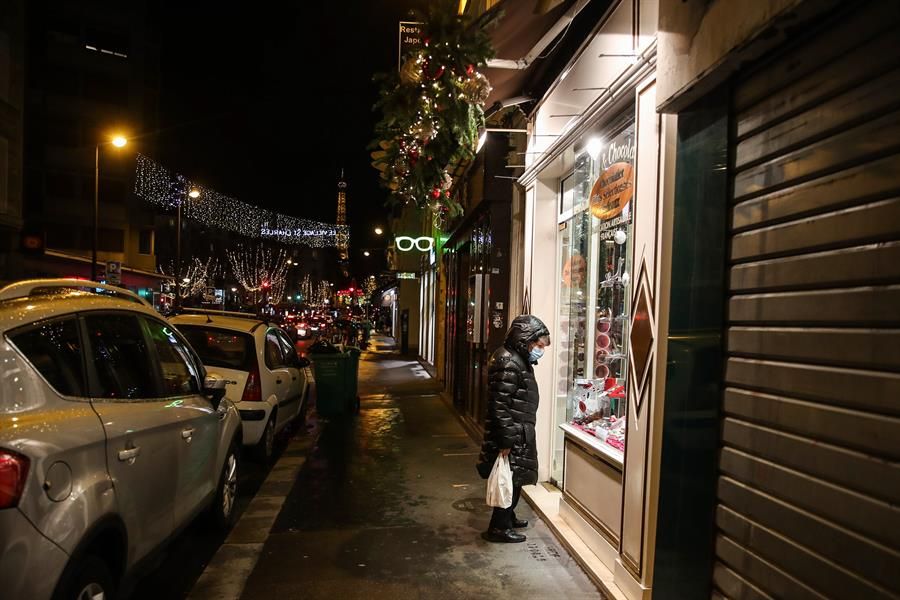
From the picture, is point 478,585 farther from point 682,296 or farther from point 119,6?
point 119,6

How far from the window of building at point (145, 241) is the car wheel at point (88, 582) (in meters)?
41.3

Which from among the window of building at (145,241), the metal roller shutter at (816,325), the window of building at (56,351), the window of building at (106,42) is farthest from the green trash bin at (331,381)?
the window of building at (106,42)

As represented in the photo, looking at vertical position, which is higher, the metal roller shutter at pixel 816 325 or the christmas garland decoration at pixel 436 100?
the christmas garland decoration at pixel 436 100

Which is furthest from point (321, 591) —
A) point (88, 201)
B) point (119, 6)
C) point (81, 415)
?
point (119, 6)

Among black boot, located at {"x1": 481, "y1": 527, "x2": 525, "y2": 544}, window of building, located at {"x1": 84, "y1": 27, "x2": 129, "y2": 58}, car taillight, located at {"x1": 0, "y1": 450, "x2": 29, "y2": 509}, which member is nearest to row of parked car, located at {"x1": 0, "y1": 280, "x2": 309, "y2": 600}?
car taillight, located at {"x1": 0, "y1": 450, "x2": 29, "y2": 509}

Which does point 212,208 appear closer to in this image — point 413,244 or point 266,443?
point 413,244

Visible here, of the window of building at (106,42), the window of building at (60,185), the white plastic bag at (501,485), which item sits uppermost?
the window of building at (106,42)

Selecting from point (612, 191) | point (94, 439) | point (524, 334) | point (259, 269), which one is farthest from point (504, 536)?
point (259, 269)

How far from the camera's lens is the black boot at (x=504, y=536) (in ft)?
17.5

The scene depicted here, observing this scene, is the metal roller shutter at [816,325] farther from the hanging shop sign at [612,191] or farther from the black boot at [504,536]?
the black boot at [504,536]

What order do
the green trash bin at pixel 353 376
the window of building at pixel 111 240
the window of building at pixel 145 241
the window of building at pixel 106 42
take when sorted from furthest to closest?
the window of building at pixel 145 241, the window of building at pixel 111 240, the window of building at pixel 106 42, the green trash bin at pixel 353 376

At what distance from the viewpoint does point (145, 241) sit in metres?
40.7

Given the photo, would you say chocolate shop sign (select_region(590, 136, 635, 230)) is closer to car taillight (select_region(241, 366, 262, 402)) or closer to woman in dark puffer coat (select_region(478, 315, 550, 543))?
woman in dark puffer coat (select_region(478, 315, 550, 543))

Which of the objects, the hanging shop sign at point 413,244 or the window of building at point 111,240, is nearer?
the hanging shop sign at point 413,244
